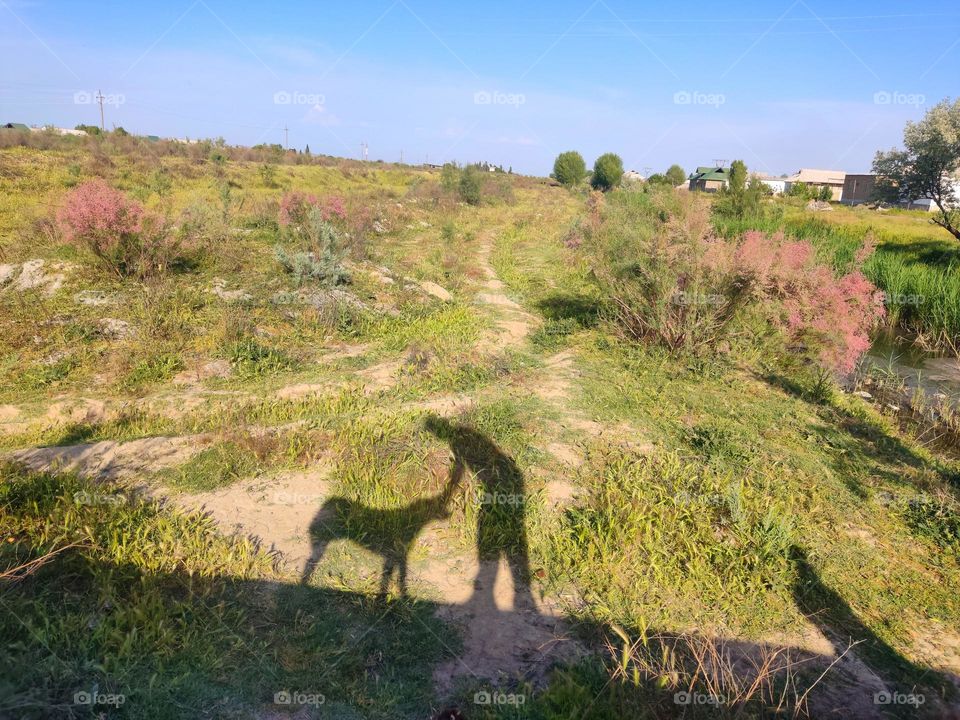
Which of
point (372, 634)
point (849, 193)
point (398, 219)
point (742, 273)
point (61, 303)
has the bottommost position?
point (372, 634)

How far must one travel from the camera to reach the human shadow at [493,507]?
3.60 meters

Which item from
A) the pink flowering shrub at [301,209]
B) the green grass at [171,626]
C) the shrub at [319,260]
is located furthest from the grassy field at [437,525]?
the pink flowering shrub at [301,209]

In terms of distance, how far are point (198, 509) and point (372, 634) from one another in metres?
1.75

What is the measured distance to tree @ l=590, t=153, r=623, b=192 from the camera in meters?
49.8

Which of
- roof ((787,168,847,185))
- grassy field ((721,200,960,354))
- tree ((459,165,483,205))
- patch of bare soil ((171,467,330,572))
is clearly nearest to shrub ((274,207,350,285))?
patch of bare soil ((171,467,330,572))

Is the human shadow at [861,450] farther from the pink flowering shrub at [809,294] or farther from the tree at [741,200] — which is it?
the tree at [741,200]

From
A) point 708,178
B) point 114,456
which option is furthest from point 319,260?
point 708,178

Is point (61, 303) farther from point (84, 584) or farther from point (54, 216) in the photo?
point (84, 584)

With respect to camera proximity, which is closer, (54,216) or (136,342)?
(136,342)

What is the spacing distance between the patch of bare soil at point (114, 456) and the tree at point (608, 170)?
→ 49.3 m

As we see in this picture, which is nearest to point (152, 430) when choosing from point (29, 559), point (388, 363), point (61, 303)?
point (29, 559)

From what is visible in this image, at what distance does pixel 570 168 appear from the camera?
53562 mm

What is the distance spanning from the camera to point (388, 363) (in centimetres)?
697

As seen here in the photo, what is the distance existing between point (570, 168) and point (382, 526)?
54192mm
